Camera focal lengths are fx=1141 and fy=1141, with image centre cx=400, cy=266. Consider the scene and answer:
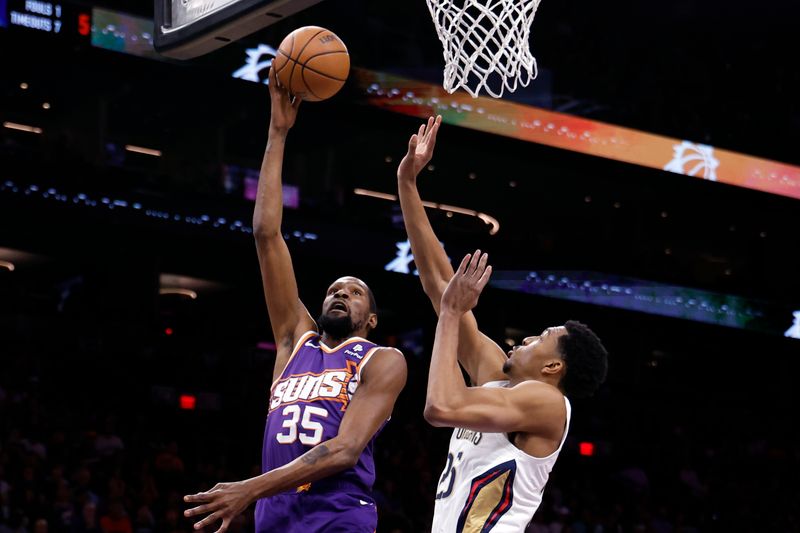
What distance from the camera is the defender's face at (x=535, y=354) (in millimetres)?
3871

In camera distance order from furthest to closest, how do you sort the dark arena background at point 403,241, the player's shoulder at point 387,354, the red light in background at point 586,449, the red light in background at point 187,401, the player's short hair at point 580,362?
the red light in background at point 586,449
the red light in background at point 187,401
the dark arena background at point 403,241
the player's shoulder at point 387,354
the player's short hair at point 580,362

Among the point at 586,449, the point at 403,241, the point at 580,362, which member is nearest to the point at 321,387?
the point at 580,362

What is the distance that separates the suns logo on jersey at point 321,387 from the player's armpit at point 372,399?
44 millimetres

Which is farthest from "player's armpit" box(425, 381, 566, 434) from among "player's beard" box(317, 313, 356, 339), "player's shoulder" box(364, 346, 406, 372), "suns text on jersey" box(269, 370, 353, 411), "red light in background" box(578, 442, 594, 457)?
"red light in background" box(578, 442, 594, 457)

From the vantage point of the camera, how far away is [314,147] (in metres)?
19.7

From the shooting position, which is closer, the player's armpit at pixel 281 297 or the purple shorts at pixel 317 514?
the purple shorts at pixel 317 514

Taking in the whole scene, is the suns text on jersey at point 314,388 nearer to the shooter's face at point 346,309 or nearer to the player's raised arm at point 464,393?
the shooter's face at point 346,309

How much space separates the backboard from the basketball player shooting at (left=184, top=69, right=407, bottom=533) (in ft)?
0.89

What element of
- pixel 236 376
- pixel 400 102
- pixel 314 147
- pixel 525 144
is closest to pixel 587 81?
pixel 525 144

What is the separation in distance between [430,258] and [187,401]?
9.12 m

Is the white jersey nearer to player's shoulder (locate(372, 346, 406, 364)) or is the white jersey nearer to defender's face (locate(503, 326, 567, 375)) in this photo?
defender's face (locate(503, 326, 567, 375))

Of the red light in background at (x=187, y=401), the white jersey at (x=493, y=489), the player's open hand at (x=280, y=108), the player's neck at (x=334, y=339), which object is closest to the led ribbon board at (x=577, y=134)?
the red light in background at (x=187, y=401)

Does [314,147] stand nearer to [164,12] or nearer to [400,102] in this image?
[400,102]

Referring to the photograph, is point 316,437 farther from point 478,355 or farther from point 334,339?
point 478,355
